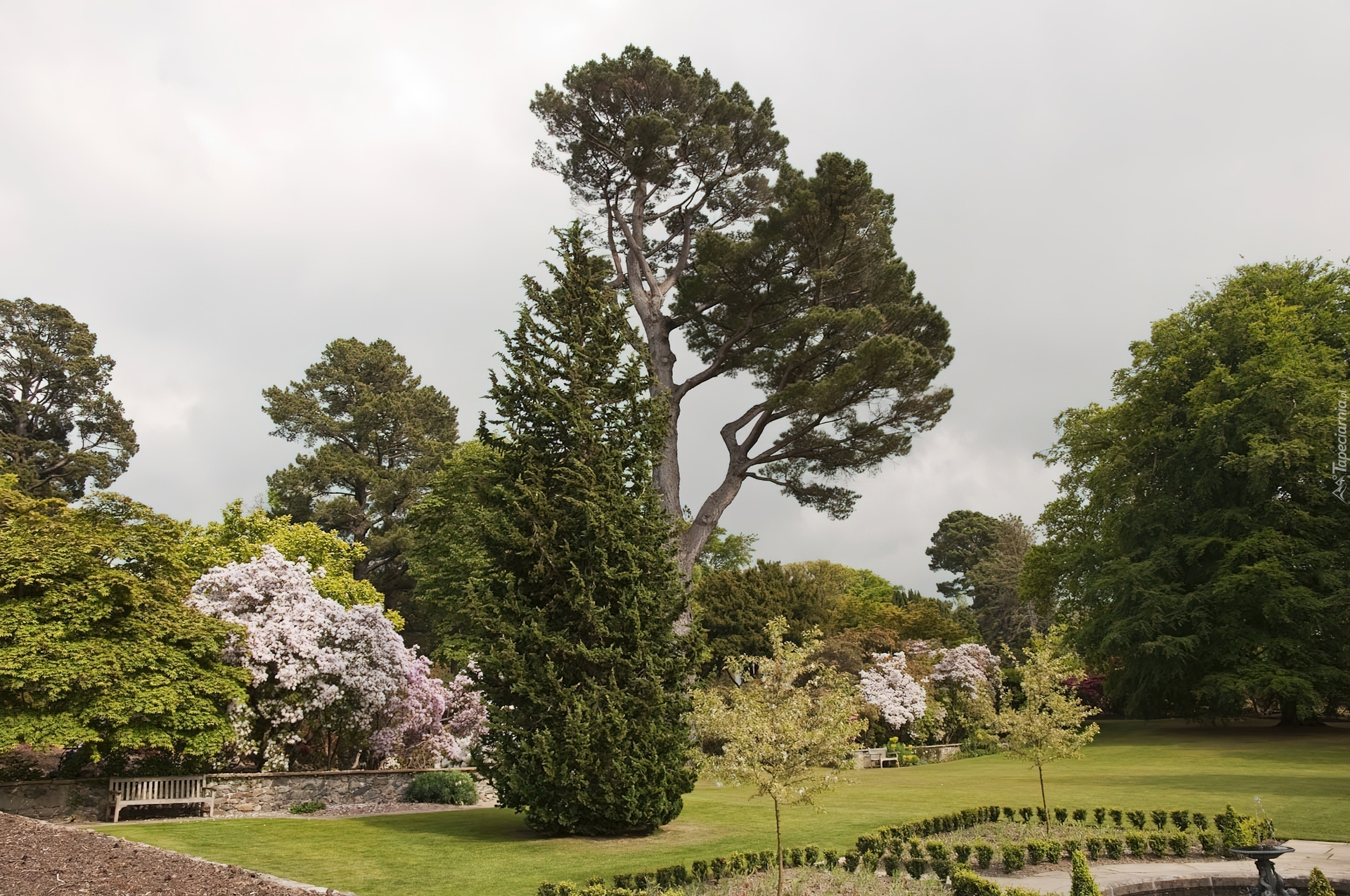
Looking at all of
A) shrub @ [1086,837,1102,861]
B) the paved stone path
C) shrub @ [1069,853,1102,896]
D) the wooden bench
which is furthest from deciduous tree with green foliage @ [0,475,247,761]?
shrub @ [1086,837,1102,861]

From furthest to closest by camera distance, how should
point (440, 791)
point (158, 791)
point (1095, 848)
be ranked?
point (440, 791) → point (158, 791) → point (1095, 848)

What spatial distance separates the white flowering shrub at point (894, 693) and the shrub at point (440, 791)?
Result: 50.5ft

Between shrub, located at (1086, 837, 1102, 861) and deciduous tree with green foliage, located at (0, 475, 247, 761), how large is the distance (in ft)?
43.8

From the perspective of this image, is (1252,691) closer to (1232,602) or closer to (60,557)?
(1232,602)

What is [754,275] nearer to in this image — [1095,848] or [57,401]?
[1095,848]

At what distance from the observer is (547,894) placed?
780 cm

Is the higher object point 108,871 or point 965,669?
point 965,669

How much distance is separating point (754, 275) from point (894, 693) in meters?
15.7

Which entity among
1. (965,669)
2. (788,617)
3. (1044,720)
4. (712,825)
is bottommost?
(712,825)

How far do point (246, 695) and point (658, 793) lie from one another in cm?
793

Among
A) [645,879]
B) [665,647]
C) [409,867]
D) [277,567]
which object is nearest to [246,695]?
[277,567]

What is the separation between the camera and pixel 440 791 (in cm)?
1792

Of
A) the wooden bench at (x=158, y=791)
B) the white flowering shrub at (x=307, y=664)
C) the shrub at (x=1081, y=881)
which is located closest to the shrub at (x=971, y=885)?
the shrub at (x=1081, y=881)

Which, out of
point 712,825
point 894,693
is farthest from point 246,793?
point 894,693
